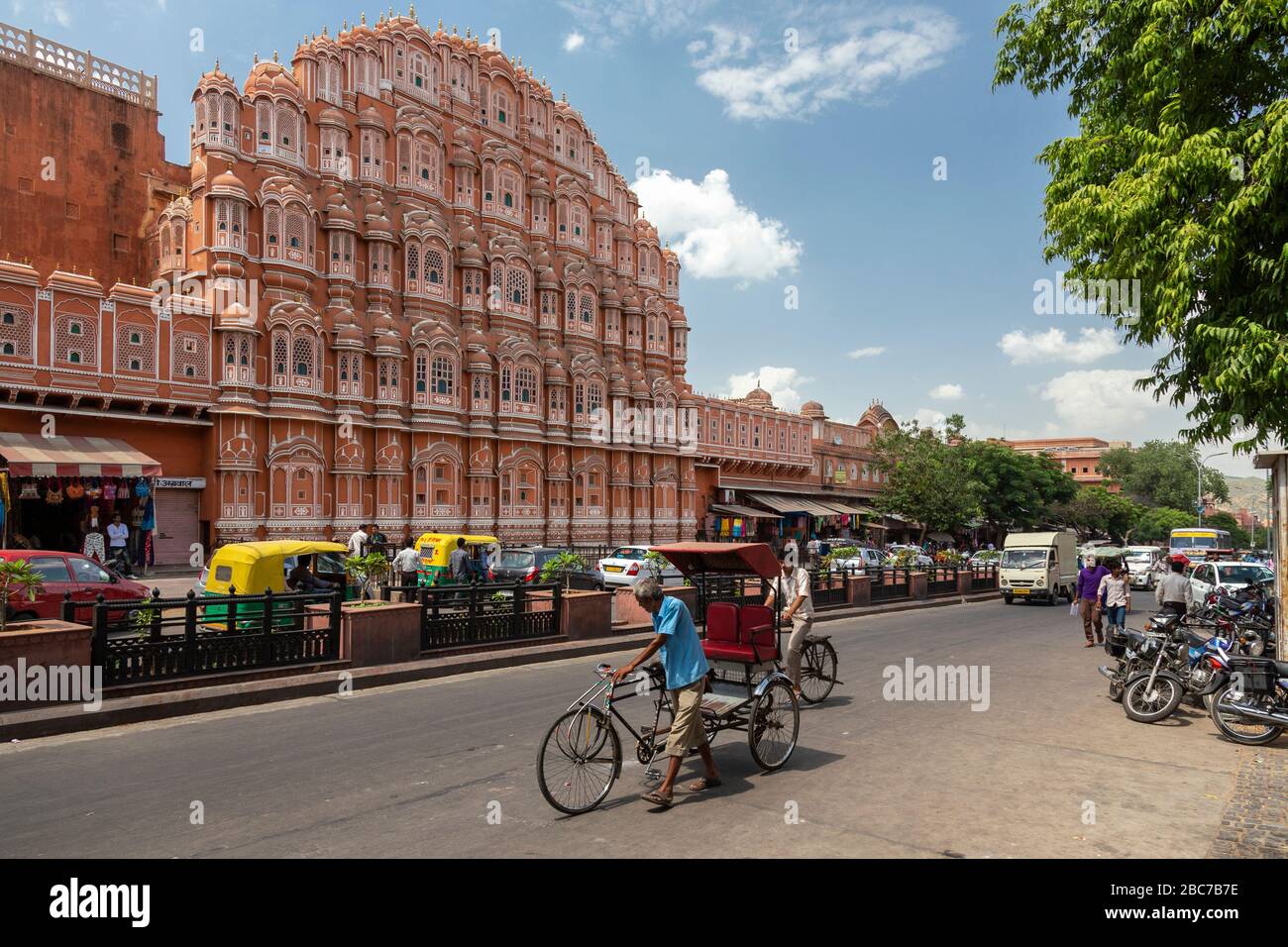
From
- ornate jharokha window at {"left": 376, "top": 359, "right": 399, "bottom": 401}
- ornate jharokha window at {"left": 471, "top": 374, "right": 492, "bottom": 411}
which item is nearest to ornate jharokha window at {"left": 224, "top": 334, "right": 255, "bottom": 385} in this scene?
ornate jharokha window at {"left": 376, "top": 359, "right": 399, "bottom": 401}

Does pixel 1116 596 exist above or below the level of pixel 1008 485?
below

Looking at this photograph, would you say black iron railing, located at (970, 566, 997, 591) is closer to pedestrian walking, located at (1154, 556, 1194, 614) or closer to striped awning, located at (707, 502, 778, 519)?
pedestrian walking, located at (1154, 556, 1194, 614)

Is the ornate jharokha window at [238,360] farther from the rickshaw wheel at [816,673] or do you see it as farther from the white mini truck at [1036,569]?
the white mini truck at [1036,569]

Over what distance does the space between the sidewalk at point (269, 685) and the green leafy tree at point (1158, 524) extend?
89.4 m

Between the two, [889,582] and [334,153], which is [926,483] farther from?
[334,153]

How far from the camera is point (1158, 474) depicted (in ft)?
331

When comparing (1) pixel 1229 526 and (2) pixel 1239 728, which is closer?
(2) pixel 1239 728

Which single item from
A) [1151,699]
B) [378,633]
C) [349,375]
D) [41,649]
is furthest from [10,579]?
[349,375]

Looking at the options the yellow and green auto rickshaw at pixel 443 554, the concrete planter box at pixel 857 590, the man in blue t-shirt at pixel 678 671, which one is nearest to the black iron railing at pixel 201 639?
the man in blue t-shirt at pixel 678 671

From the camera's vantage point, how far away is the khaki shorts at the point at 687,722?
20.2ft

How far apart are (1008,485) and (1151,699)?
5757 cm

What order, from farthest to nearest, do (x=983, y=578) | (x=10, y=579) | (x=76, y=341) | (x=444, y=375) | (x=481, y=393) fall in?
(x=481, y=393), (x=444, y=375), (x=983, y=578), (x=76, y=341), (x=10, y=579)
